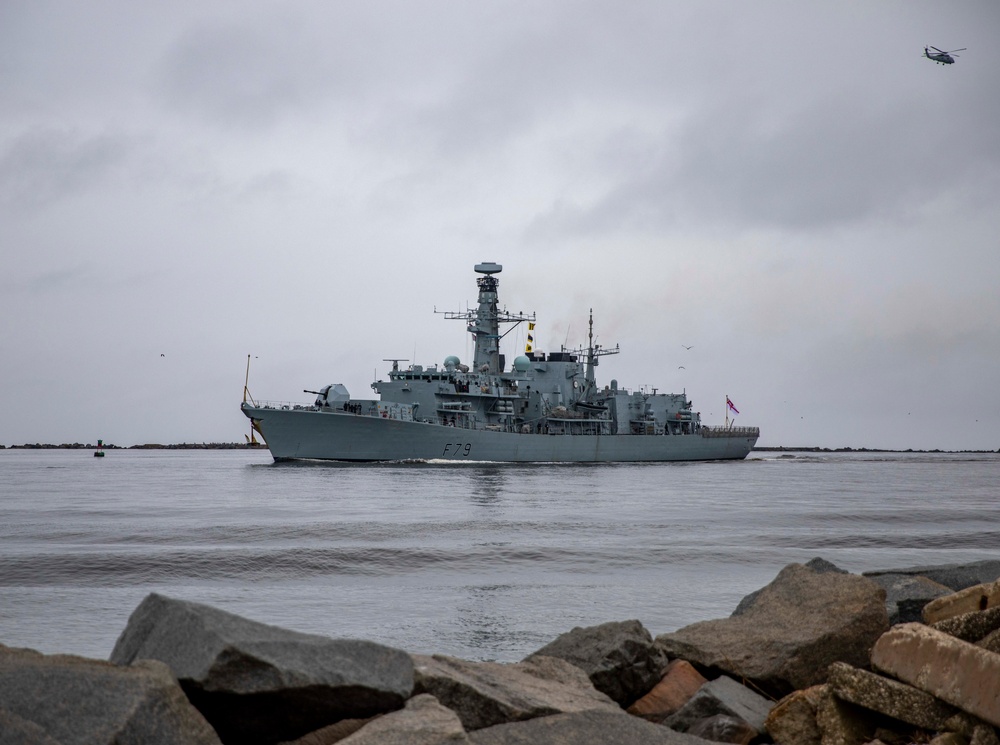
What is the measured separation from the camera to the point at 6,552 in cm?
1483

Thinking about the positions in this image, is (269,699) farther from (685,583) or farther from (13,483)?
(13,483)

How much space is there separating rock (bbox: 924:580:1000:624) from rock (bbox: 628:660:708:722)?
1.50m

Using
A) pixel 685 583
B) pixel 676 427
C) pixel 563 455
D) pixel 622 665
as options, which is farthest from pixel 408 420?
pixel 622 665

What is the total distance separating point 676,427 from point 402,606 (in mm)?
57224

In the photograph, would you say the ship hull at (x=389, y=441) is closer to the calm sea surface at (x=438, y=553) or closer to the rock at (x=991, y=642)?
the calm sea surface at (x=438, y=553)

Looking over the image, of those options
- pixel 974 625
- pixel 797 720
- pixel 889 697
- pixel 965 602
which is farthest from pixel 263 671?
pixel 965 602

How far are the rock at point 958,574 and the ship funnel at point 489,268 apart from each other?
52278 millimetres

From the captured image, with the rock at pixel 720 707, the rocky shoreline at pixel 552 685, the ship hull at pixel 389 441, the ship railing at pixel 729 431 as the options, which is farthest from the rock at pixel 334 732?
the ship railing at pixel 729 431

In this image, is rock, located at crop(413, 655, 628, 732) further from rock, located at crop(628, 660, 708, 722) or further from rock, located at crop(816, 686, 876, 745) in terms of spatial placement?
rock, located at crop(816, 686, 876, 745)

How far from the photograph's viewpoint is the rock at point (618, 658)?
5.75 meters

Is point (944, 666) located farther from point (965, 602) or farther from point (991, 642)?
point (965, 602)

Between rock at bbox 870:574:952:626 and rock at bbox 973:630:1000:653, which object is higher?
rock at bbox 973:630:1000:653

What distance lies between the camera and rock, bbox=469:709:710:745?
3855mm

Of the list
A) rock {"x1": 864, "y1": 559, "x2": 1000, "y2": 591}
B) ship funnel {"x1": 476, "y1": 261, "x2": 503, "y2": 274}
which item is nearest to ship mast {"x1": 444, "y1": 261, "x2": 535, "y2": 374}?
ship funnel {"x1": 476, "y1": 261, "x2": 503, "y2": 274}
